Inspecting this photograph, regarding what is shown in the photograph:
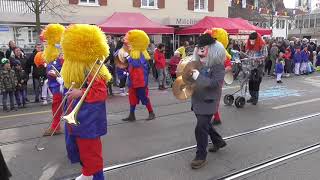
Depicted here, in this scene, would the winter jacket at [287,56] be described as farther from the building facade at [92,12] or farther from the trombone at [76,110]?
the trombone at [76,110]

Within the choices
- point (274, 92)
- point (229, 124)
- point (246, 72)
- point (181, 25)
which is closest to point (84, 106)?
point (229, 124)

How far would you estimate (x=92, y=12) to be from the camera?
73.9 ft

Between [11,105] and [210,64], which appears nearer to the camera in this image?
[210,64]

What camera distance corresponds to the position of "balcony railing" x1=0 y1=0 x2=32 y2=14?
65.5ft

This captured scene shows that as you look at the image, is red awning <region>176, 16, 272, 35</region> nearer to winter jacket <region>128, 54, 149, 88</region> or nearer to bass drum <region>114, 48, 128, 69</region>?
bass drum <region>114, 48, 128, 69</region>

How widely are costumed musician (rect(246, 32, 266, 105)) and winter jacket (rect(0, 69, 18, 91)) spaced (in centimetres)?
639

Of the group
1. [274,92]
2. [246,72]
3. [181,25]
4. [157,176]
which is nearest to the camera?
[157,176]

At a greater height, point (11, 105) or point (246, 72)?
point (246, 72)

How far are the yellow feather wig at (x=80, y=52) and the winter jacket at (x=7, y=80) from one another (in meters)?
6.74

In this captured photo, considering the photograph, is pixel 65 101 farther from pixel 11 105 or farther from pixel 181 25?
pixel 181 25

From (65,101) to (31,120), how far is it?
4.80 meters

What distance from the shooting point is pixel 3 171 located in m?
3.51

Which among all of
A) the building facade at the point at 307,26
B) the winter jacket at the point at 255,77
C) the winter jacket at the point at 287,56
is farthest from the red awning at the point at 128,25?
the building facade at the point at 307,26

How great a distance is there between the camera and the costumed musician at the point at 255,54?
1070 centimetres
